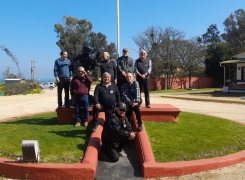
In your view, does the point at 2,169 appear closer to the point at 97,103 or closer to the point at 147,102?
the point at 97,103

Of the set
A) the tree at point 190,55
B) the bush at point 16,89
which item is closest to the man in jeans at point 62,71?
the bush at point 16,89

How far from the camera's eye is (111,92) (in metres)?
6.30

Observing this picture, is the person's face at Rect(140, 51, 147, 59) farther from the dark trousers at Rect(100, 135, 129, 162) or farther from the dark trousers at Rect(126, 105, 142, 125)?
the dark trousers at Rect(100, 135, 129, 162)

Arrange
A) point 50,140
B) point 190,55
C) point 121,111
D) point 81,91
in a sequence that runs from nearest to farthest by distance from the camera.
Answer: point 121,111 < point 50,140 < point 81,91 < point 190,55

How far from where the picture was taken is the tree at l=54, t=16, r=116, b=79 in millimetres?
64125

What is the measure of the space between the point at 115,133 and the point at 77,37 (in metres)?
61.4

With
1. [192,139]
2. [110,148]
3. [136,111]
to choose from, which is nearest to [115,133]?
[110,148]

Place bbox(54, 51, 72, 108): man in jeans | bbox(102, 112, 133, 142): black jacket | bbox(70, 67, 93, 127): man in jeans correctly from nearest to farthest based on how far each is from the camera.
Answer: bbox(102, 112, 133, 142): black jacket
bbox(70, 67, 93, 127): man in jeans
bbox(54, 51, 72, 108): man in jeans

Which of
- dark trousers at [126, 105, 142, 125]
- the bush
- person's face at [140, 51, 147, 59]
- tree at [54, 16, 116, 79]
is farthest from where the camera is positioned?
tree at [54, 16, 116, 79]

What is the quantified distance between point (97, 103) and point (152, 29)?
35.2 metres

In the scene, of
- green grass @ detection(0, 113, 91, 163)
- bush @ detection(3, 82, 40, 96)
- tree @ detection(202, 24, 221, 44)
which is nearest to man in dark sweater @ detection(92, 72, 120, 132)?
green grass @ detection(0, 113, 91, 163)

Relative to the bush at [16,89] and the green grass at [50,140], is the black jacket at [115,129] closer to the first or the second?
the green grass at [50,140]

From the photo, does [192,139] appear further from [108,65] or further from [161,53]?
[161,53]

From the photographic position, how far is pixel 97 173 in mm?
4949
